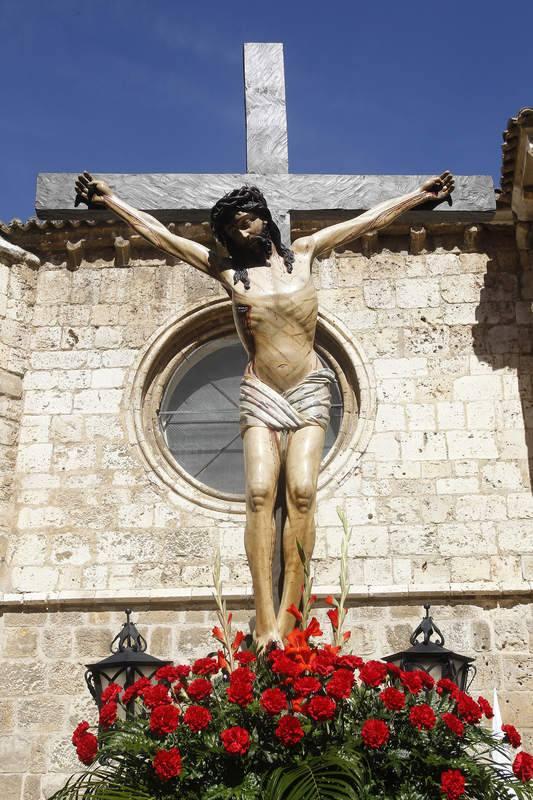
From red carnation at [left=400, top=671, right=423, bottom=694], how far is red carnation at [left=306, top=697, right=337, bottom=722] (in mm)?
332

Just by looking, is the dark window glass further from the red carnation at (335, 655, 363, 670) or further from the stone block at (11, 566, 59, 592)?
the red carnation at (335, 655, 363, 670)

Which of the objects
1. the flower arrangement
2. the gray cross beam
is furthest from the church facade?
the flower arrangement

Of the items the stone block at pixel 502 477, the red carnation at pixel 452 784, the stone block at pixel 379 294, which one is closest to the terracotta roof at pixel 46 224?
the stone block at pixel 379 294

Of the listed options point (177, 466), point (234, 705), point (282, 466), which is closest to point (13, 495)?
point (177, 466)

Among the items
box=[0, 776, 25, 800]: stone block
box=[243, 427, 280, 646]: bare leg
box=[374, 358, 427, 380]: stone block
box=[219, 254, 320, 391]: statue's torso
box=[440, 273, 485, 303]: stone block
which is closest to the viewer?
box=[243, 427, 280, 646]: bare leg

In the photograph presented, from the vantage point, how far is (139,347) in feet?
27.9

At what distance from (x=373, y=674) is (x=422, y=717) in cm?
24

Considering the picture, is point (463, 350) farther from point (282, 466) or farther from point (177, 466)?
point (282, 466)

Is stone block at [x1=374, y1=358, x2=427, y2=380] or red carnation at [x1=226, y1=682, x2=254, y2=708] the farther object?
stone block at [x1=374, y1=358, x2=427, y2=380]

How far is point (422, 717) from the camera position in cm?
323

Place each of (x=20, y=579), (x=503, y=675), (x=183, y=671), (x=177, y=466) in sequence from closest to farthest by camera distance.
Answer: (x=183, y=671)
(x=503, y=675)
(x=20, y=579)
(x=177, y=466)

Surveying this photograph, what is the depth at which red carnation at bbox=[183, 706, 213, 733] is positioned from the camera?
3219 mm

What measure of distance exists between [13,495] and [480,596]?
11.0 ft

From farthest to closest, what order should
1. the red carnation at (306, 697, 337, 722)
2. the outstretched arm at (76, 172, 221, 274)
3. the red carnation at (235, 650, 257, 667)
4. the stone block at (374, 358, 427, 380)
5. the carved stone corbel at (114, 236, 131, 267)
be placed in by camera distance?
the carved stone corbel at (114, 236, 131, 267) < the stone block at (374, 358, 427, 380) < the outstretched arm at (76, 172, 221, 274) < the red carnation at (235, 650, 257, 667) < the red carnation at (306, 697, 337, 722)
